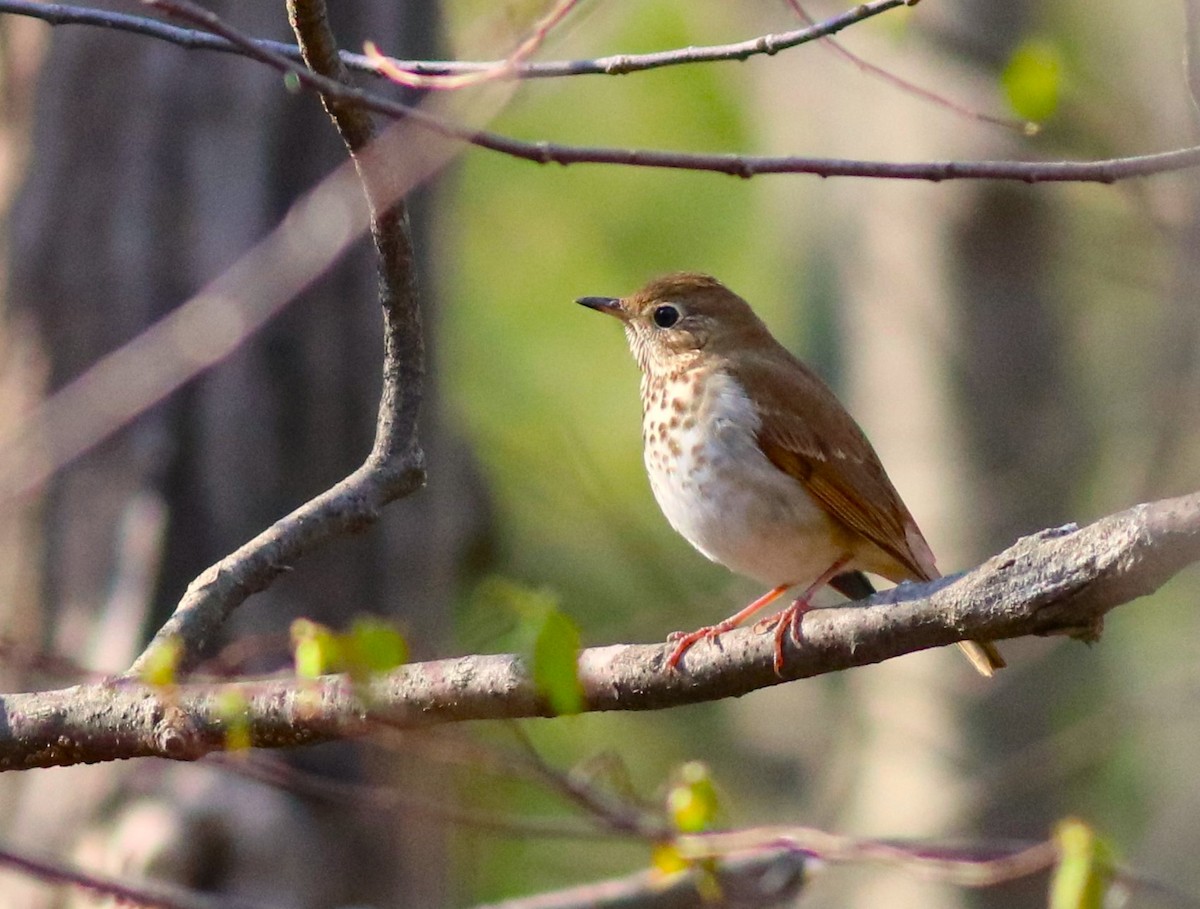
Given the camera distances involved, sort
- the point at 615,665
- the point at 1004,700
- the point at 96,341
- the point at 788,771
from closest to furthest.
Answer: the point at 615,665 → the point at 96,341 → the point at 1004,700 → the point at 788,771

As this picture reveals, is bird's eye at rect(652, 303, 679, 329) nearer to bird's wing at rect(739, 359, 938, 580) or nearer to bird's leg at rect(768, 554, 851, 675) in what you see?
bird's wing at rect(739, 359, 938, 580)

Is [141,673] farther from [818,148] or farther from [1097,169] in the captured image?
[818,148]

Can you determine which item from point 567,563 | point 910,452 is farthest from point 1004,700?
point 567,563

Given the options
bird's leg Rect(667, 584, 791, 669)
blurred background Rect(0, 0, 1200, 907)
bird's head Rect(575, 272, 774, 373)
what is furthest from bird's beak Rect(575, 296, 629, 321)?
bird's leg Rect(667, 584, 791, 669)

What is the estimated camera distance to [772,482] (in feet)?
13.8

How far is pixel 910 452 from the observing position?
746 centimetres

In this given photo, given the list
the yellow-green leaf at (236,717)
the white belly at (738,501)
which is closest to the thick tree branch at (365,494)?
the yellow-green leaf at (236,717)

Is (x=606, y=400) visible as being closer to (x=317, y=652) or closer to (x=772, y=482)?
(x=772, y=482)

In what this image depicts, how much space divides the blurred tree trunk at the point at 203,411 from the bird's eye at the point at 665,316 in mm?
877

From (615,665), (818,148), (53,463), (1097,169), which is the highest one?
(818,148)

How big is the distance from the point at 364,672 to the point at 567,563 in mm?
6083

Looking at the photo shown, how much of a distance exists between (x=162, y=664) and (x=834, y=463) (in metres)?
2.22

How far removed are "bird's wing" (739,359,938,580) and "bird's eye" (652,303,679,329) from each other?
0.45 metres

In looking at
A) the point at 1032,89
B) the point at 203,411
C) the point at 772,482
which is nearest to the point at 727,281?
the point at 203,411
